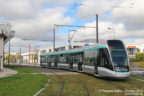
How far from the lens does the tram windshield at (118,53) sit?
1525cm

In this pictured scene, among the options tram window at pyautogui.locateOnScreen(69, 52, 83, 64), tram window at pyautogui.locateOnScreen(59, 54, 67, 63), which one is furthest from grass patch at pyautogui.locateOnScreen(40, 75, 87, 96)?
tram window at pyautogui.locateOnScreen(59, 54, 67, 63)

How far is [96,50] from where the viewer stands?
59.0 ft

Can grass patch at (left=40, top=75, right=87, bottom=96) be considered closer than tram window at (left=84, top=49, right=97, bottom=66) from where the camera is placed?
Yes

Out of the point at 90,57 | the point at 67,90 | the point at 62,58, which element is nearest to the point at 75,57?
the point at 62,58

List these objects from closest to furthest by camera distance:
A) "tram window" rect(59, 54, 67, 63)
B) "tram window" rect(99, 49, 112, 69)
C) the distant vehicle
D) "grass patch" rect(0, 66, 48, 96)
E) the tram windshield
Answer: "grass patch" rect(0, 66, 48, 96) → the distant vehicle → the tram windshield → "tram window" rect(99, 49, 112, 69) → "tram window" rect(59, 54, 67, 63)

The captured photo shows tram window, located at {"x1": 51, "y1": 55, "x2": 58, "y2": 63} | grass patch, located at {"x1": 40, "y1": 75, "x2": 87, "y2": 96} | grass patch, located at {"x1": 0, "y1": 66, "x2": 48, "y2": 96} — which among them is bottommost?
grass patch, located at {"x1": 40, "y1": 75, "x2": 87, "y2": 96}

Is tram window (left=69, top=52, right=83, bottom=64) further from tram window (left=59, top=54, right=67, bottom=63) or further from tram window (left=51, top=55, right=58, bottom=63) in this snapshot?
tram window (left=51, top=55, right=58, bottom=63)

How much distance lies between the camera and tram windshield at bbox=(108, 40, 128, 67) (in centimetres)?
1525

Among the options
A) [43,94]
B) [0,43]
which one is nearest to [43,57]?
[0,43]

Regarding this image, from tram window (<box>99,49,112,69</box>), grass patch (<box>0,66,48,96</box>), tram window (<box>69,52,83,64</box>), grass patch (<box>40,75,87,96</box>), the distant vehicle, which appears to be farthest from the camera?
tram window (<box>69,52,83,64</box>)

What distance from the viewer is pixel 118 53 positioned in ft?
51.2

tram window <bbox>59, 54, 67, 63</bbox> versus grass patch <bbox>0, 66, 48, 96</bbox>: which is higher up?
tram window <bbox>59, 54, 67, 63</bbox>

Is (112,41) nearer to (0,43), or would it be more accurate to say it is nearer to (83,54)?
(83,54)

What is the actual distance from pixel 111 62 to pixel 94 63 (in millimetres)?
3160
